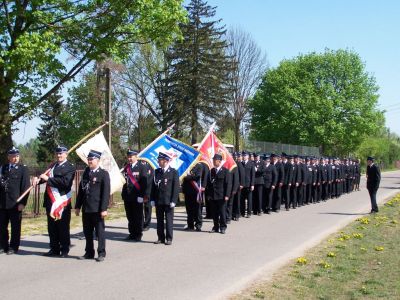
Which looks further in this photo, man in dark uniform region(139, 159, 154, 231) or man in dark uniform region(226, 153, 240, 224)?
man in dark uniform region(226, 153, 240, 224)

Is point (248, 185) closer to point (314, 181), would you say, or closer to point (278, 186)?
point (278, 186)

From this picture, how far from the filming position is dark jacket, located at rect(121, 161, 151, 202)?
37.4 feet

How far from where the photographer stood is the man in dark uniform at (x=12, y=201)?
31.6ft

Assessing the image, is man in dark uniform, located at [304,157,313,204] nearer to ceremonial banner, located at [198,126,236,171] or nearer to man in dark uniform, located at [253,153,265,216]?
man in dark uniform, located at [253,153,265,216]

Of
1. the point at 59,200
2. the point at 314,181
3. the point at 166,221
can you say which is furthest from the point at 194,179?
the point at 314,181

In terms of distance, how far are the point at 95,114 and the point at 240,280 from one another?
40168mm

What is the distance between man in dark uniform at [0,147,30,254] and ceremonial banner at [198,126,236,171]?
5.36m

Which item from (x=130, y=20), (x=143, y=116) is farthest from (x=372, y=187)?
(x=143, y=116)

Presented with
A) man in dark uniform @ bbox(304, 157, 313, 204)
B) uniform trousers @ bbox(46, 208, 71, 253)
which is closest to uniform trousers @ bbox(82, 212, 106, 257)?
uniform trousers @ bbox(46, 208, 71, 253)

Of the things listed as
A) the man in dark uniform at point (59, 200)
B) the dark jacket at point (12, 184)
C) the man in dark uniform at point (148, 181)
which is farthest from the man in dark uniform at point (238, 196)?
the dark jacket at point (12, 184)

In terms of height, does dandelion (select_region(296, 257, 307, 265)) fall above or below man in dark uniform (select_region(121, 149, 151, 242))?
below

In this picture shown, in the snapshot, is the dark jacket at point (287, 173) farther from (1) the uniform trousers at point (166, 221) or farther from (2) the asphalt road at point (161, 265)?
(1) the uniform trousers at point (166, 221)

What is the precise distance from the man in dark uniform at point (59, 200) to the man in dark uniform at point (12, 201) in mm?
487

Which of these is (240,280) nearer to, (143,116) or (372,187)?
(372,187)
